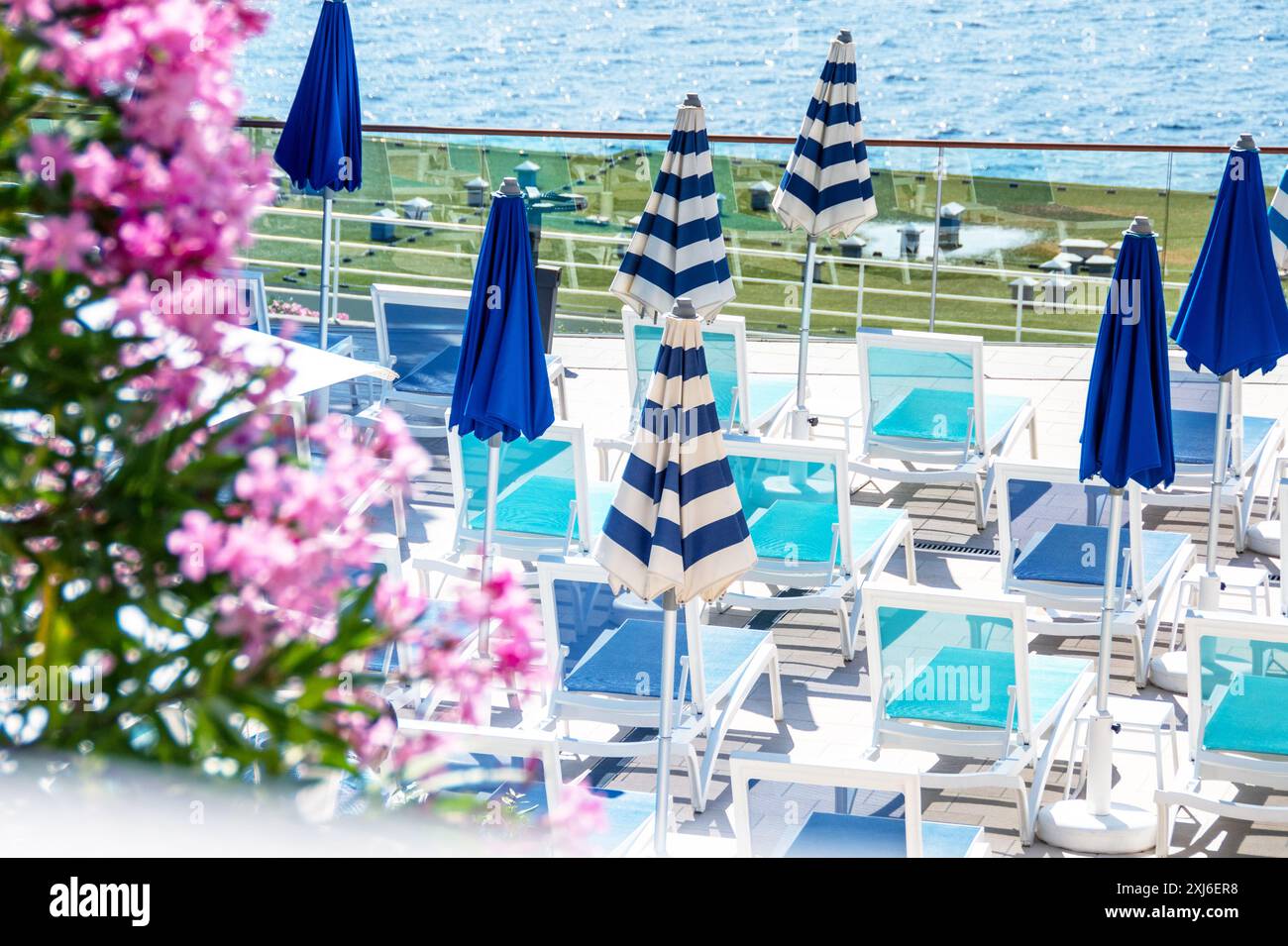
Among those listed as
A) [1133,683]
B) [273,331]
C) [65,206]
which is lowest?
[1133,683]

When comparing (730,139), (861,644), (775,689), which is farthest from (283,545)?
(730,139)

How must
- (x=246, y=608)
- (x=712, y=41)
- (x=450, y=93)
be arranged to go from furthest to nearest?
(x=712, y=41) < (x=450, y=93) < (x=246, y=608)

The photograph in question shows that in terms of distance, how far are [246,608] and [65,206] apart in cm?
30

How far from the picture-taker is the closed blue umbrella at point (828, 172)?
8227mm

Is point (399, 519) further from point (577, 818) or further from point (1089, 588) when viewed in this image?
point (577, 818)

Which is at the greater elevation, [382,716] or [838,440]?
[382,716]

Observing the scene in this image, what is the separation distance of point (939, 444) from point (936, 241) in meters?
2.68

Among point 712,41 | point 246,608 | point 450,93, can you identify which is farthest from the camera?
point 712,41

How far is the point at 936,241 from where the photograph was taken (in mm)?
10102

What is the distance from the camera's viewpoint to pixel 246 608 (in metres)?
1.10

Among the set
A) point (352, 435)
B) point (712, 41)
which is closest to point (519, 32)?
point (712, 41)

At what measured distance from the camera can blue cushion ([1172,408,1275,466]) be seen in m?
7.41
